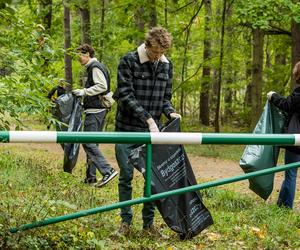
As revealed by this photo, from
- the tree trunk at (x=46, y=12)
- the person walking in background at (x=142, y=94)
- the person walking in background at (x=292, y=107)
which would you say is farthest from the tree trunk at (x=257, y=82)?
the person walking in background at (x=142, y=94)

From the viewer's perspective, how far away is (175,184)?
14.3ft

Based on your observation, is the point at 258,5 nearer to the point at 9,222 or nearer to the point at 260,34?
the point at 260,34

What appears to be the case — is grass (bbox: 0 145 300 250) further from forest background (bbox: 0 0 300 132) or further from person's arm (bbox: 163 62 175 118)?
person's arm (bbox: 163 62 175 118)

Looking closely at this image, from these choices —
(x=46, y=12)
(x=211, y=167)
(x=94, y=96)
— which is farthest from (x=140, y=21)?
(x=94, y=96)

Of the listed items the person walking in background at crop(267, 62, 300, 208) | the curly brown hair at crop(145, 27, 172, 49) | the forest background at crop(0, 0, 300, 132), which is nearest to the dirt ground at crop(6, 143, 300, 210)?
the forest background at crop(0, 0, 300, 132)

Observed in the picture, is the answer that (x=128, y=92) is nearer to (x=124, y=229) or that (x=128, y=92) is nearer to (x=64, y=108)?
(x=124, y=229)

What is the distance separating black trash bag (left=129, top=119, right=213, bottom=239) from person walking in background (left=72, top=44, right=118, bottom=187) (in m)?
3.22

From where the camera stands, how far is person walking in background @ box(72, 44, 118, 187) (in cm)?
762

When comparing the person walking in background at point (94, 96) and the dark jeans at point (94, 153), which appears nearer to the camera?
the person walking in background at point (94, 96)

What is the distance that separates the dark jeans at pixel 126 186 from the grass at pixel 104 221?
0.52 feet

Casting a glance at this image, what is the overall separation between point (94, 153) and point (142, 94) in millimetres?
3281

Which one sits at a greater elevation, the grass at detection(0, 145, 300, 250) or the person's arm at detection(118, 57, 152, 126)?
the person's arm at detection(118, 57, 152, 126)

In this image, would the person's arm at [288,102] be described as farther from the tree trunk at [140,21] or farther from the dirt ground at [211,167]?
the tree trunk at [140,21]

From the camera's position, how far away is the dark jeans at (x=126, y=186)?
15.8 ft
